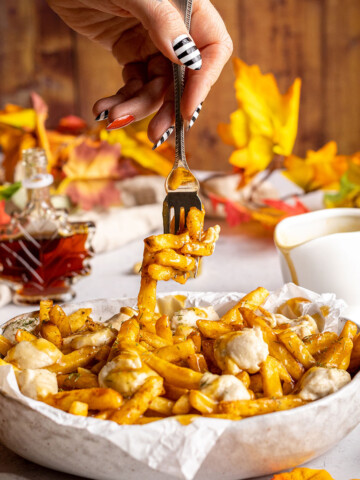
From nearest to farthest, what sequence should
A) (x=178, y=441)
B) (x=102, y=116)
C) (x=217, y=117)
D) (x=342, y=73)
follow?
(x=178, y=441) → (x=102, y=116) → (x=342, y=73) → (x=217, y=117)

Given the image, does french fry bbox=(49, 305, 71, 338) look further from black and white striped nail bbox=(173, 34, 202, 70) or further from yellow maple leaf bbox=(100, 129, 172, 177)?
yellow maple leaf bbox=(100, 129, 172, 177)

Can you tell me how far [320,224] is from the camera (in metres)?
1.19

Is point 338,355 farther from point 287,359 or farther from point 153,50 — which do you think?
point 153,50

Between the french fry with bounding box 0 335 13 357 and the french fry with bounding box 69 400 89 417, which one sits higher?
the french fry with bounding box 69 400 89 417

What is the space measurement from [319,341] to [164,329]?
0.19 meters

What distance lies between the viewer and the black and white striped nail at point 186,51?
914 millimetres

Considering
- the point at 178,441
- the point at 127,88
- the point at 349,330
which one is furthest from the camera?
the point at 127,88

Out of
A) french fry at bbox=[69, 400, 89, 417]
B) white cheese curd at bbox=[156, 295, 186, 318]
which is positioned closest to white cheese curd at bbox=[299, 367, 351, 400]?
french fry at bbox=[69, 400, 89, 417]

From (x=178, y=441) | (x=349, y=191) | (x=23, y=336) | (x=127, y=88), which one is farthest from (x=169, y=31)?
(x=349, y=191)

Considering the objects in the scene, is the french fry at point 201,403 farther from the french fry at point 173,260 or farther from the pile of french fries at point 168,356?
the french fry at point 173,260

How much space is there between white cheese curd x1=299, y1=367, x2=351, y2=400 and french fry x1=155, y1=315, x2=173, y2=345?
194mm

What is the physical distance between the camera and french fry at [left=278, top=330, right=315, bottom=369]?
30.9 inches

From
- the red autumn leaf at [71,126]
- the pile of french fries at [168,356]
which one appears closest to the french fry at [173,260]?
the pile of french fries at [168,356]

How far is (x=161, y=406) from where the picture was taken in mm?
685
